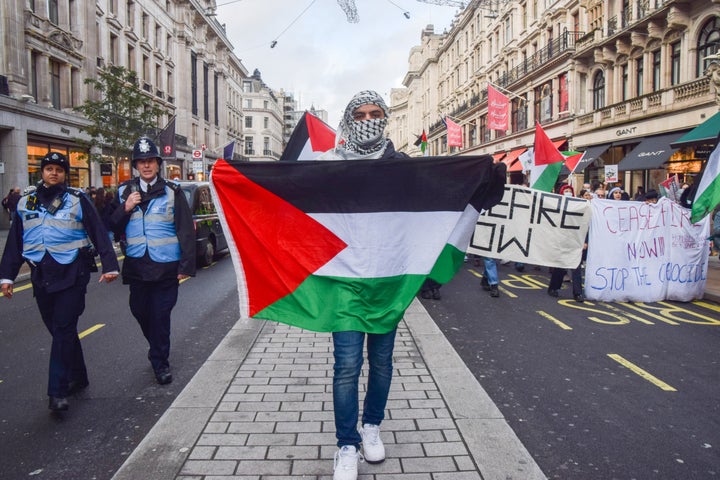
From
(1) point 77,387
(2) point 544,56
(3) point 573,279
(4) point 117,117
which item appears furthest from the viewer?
(2) point 544,56

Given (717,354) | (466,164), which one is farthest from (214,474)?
(717,354)

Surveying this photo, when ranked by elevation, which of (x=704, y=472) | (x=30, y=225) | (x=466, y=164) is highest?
(x=466, y=164)

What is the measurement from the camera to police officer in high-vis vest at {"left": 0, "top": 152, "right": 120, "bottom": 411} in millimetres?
4176

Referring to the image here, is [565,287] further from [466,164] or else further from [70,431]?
[70,431]

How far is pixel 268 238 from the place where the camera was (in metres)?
3.36

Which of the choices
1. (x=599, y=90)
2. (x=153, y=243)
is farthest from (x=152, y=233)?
(x=599, y=90)

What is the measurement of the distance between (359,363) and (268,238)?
0.94 meters

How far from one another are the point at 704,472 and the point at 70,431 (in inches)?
160

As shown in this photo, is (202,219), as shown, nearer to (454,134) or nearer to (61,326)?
(61,326)

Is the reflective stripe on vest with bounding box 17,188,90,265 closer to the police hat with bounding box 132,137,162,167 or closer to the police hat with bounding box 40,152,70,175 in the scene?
the police hat with bounding box 40,152,70,175

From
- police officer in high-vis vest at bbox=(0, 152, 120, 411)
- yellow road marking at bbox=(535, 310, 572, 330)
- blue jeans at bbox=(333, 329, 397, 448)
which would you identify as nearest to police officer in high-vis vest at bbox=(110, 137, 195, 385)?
police officer in high-vis vest at bbox=(0, 152, 120, 411)

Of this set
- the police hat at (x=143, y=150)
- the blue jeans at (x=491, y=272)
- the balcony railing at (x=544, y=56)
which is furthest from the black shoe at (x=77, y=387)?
the balcony railing at (x=544, y=56)

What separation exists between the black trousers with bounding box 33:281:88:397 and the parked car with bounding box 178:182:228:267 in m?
8.25

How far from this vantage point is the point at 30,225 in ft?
14.0
